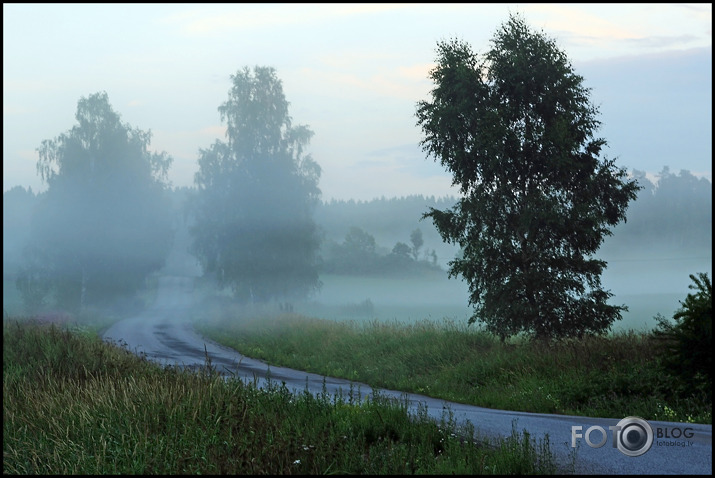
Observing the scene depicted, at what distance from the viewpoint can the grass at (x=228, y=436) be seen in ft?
25.4

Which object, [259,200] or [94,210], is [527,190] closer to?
[259,200]

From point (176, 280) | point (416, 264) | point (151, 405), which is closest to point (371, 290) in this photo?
point (416, 264)

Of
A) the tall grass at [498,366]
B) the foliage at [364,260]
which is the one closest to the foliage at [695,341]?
the tall grass at [498,366]

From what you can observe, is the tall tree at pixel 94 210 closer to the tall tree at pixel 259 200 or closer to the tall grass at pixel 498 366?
the tall tree at pixel 259 200

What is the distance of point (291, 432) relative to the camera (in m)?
9.12

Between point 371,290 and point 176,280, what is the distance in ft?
97.7

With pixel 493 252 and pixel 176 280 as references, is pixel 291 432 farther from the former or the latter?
pixel 176 280

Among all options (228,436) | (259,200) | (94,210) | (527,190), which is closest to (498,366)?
(527,190)

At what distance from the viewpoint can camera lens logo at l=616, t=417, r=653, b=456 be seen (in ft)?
26.1

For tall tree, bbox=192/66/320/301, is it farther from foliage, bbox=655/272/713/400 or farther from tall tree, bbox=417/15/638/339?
foliage, bbox=655/272/713/400

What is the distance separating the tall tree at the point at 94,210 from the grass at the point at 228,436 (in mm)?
43550

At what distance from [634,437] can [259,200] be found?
41.1 meters

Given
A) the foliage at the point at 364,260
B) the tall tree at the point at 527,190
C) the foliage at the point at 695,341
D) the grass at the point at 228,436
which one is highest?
the foliage at the point at 364,260

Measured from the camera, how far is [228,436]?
873 centimetres
